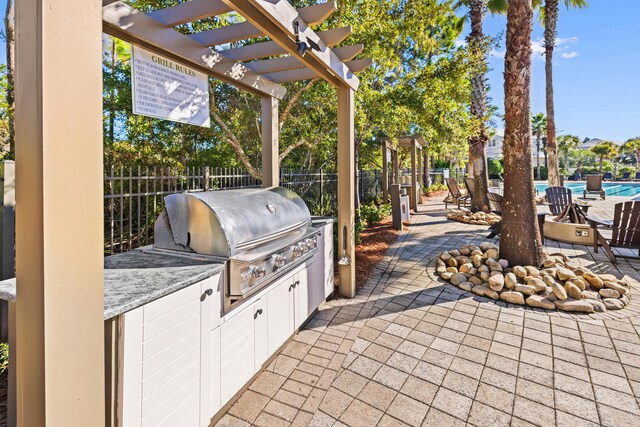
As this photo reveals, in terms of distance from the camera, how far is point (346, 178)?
393cm

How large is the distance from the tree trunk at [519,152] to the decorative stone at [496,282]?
2.44ft

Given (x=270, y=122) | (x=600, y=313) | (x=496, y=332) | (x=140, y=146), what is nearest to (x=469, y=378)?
(x=496, y=332)

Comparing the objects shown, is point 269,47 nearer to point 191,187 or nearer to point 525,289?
point 191,187

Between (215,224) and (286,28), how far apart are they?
5.22ft

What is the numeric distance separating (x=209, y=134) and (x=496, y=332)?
6.27 m

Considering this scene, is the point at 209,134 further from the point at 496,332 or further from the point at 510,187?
the point at 496,332

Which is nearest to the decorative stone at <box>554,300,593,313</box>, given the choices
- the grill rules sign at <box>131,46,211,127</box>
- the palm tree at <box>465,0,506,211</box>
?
the grill rules sign at <box>131,46,211,127</box>

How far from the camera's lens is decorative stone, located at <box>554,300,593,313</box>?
11.4 feet

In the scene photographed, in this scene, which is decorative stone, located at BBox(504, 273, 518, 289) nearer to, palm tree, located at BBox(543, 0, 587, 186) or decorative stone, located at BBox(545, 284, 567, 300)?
decorative stone, located at BBox(545, 284, 567, 300)

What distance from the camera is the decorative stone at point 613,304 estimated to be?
11.6 ft

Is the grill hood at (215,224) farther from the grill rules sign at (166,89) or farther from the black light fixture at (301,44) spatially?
the black light fixture at (301,44)

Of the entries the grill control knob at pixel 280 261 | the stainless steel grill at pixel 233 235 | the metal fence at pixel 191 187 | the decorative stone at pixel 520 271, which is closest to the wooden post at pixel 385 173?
the metal fence at pixel 191 187

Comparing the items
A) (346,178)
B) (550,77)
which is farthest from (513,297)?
(550,77)

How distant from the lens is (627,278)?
4453mm
